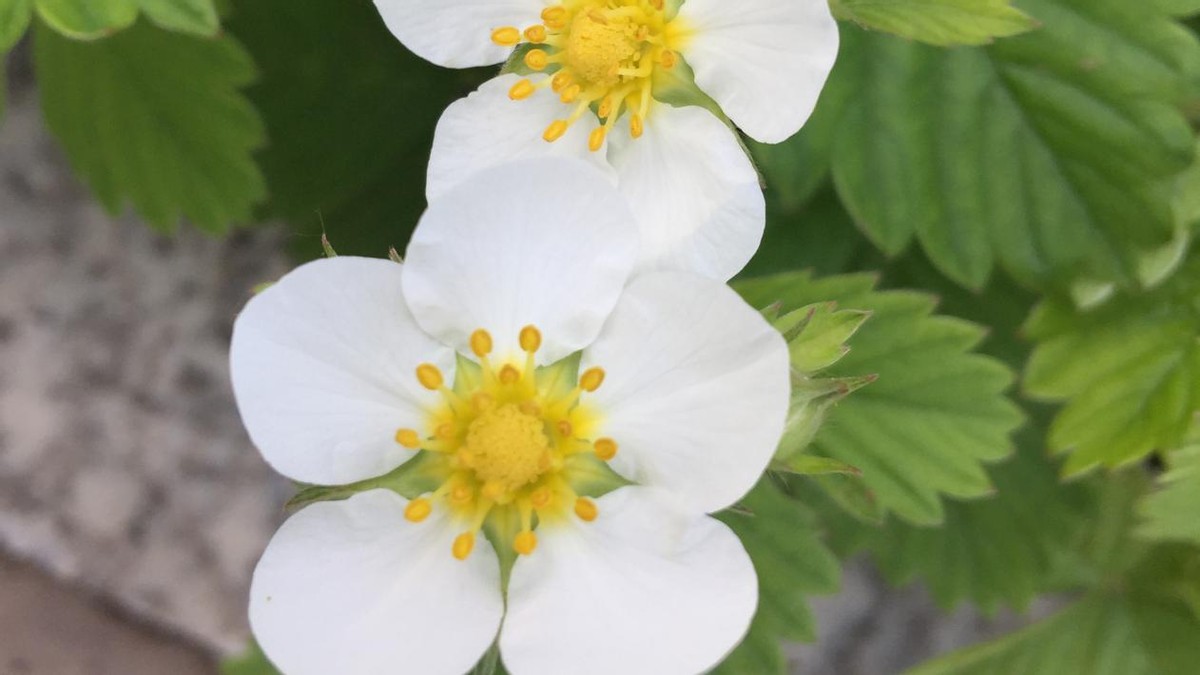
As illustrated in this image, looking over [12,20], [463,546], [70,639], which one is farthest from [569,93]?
[70,639]

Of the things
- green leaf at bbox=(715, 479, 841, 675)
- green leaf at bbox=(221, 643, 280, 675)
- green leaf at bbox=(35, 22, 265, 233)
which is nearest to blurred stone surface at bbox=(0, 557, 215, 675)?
green leaf at bbox=(221, 643, 280, 675)

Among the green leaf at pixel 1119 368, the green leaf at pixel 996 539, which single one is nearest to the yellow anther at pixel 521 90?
the green leaf at pixel 1119 368

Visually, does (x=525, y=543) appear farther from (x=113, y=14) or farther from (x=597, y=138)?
(x=113, y=14)

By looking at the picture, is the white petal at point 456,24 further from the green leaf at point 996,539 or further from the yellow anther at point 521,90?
the green leaf at point 996,539

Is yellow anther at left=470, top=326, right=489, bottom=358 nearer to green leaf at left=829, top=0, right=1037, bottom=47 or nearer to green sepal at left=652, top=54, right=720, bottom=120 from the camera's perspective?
green sepal at left=652, top=54, right=720, bottom=120

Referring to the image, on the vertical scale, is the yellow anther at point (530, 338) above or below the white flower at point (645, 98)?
below

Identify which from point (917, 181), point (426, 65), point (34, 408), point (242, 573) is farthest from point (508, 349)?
point (34, 408)
